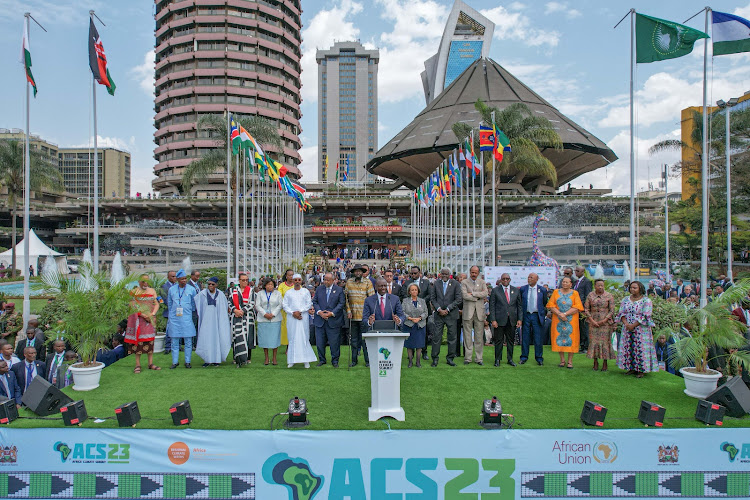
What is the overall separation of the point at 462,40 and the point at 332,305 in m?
74.9

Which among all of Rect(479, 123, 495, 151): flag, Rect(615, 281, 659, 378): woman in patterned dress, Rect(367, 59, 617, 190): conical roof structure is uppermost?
Rect(367, 59, 617, 190): conical roof structure

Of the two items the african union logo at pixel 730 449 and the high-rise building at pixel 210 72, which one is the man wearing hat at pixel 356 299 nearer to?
the african union logo at pixel 730 449

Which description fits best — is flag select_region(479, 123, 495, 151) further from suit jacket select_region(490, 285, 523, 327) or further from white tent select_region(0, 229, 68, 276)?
white tent select_region(0, 229, 68, 276)

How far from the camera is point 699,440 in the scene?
15.2 ft

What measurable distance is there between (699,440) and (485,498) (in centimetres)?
216

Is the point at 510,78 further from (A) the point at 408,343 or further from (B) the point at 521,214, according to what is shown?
(A) the point at 408,343

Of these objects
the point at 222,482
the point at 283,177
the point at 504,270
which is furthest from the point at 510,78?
the point at 222,482

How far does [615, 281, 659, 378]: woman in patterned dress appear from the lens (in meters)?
7.02

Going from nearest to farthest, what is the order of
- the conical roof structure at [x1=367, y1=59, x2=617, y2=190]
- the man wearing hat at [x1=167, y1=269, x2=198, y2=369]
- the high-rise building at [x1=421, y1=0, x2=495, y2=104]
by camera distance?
the man wearing hat at [x1=167, y1=269, x2=198, y2=369], the conical roof structure at [x1=367, y1=59, x2=617, y2=190], the high-rise building at [x1=421, y1=0, x2=495, y2=104]

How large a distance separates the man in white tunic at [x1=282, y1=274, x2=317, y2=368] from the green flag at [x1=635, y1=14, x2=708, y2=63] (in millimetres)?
8598

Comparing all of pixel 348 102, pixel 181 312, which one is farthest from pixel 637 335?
pixel 348 102

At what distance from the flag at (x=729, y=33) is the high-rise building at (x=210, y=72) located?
51.3 meters

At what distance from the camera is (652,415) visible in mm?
5066

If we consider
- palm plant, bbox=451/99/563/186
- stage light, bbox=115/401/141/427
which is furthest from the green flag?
palm plant, bbox=451/99/563/186
